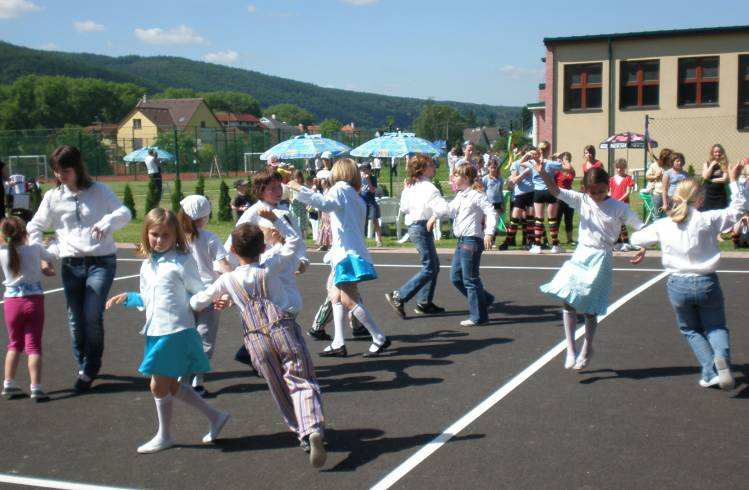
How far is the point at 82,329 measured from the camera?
269 inches

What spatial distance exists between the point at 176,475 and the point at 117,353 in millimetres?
3534

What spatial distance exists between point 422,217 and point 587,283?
2.85 metres

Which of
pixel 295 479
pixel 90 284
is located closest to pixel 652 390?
pixel 295 479

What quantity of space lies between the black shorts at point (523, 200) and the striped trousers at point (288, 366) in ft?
36.9

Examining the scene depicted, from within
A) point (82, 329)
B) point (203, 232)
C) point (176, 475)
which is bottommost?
point (176, 475)

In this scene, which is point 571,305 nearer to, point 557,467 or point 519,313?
point 557,467

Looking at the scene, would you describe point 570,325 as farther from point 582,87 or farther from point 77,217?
point 582,87

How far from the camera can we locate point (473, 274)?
8828mm

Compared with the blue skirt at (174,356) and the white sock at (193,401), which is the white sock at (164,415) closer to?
the white sock at (193,401)

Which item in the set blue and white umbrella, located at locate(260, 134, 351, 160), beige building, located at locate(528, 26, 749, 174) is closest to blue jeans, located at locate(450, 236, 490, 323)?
blue and white umbrella, located at locate(260, 134, 351, 160)

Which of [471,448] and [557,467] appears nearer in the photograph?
[557,467]

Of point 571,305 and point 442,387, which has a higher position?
point 571,305

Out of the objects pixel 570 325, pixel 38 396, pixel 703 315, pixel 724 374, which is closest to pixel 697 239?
pixel 703 315

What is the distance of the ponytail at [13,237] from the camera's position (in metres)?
6.66
